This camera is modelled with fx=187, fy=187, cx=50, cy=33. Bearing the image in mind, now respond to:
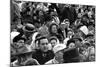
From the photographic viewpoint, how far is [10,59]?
2.26 meters

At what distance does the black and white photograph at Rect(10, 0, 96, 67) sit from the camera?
2.29 meters

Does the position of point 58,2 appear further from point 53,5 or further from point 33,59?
point 33,59

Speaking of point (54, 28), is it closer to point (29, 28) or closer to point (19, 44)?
point (29, 28)

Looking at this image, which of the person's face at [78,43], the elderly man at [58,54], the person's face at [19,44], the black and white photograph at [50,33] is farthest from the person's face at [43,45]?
the person's face at [78,43]

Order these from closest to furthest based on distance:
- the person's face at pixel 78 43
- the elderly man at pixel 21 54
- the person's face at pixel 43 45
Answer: the elderly man at pixel 21 54 → the person's face at pixel 43 45 → the person's face at pixel 78 43

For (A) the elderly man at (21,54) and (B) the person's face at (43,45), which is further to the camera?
(B) the person's face at (43,45)

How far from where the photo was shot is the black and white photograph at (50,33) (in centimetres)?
229

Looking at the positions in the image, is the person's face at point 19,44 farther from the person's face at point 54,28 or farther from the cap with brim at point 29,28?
the person's face at point 54,28

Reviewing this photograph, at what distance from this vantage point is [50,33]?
2.44m

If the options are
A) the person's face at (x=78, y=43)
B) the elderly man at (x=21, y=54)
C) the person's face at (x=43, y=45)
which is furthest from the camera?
the person's face at (x=78, y=43)

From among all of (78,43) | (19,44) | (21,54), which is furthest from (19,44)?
(78,43)

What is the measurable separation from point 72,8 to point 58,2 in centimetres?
21

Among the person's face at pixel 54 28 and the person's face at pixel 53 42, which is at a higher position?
the person's face at pixel 54 28

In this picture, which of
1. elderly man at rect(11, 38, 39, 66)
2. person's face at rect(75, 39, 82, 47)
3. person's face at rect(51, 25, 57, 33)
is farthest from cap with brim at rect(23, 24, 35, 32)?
person's face at rect(75, 39, 82, 47)
